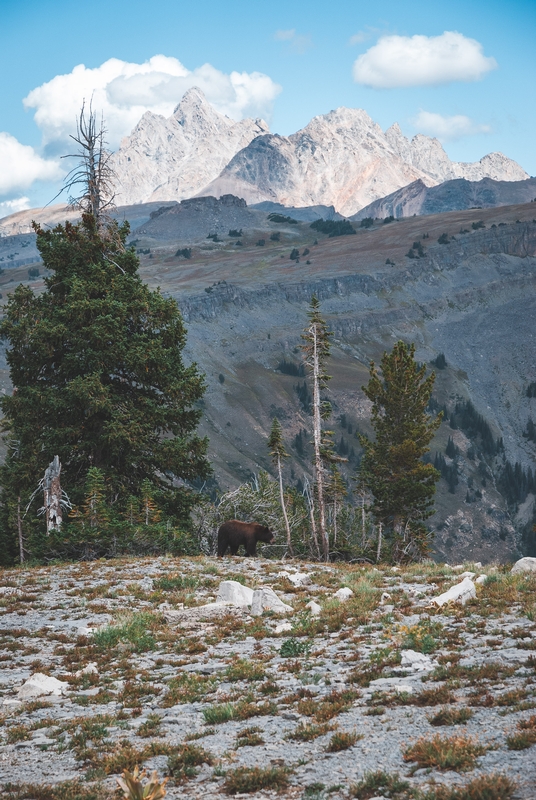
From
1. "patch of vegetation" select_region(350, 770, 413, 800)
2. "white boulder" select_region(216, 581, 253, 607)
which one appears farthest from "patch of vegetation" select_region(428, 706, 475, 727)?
"white boulder" select_region(216, 581, 253, 607)

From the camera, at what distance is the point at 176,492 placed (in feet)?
106

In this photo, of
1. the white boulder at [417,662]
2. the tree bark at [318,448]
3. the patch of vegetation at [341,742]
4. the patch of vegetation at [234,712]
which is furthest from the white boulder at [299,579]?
the tree bark at [318,448]

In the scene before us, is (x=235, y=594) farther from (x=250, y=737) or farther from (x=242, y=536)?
(x=242, y=536)

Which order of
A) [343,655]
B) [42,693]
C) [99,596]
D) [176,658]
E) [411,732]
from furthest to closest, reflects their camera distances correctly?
[99,596] → [176,658] → [343,655] → [42,693] → [411,732]

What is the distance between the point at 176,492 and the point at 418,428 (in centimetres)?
2078

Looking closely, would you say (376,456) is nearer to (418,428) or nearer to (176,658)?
(418,428)

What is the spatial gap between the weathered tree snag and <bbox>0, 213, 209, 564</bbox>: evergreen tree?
152 cm

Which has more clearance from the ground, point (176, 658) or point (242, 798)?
point (242, 798)

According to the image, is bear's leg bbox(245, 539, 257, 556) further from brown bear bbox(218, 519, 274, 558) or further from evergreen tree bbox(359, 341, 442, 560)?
evergreen tree bbox(359, 341, 442, 560)

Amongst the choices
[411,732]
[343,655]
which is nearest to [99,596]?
[343,655]

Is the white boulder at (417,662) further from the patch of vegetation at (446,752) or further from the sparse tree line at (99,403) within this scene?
the sparse tree line at (99,403)

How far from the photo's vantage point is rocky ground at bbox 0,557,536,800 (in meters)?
7.66

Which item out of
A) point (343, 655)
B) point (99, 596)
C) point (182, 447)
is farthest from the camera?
point (182, 447)

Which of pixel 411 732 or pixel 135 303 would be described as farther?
pixel 135 303
